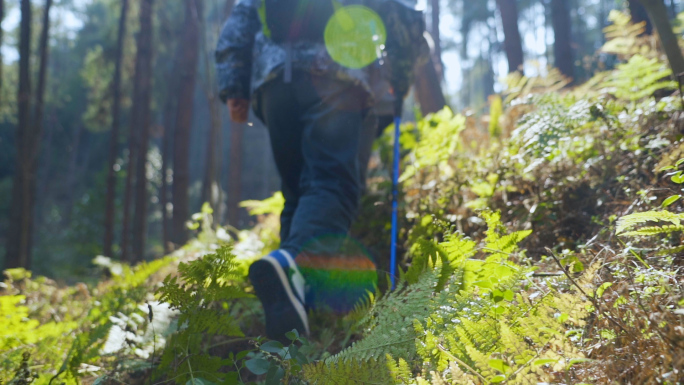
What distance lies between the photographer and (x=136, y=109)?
14.6 meters

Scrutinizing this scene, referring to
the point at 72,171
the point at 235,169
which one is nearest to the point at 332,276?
the point at 235,169

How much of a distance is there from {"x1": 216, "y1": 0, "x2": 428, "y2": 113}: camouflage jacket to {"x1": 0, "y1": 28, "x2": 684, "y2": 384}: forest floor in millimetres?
454

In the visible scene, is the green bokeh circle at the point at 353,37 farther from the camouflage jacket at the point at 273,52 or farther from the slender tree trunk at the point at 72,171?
the slender tree trunk at the point at 72,171

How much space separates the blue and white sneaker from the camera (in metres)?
1.81

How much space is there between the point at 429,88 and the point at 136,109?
1169 cm

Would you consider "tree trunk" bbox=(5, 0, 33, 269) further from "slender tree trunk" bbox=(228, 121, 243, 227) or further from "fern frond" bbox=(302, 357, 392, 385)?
"fern frond" bbox=(302, 357, 392, 385)

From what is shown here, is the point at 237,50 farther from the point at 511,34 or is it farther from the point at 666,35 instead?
the point at 511,34

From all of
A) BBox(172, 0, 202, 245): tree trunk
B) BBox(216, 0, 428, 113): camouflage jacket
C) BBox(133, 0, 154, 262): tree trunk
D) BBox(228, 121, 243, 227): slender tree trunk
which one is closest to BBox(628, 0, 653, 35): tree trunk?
BBox(216, 0, 428, 113): camouflage jacket

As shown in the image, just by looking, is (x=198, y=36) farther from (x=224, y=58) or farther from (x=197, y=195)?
(x=197, y=195)

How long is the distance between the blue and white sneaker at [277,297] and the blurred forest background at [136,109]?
101 centimetres

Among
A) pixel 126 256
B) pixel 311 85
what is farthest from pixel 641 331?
pixel 126 256

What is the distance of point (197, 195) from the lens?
3222cm

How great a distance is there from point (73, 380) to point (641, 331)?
5.61 ft

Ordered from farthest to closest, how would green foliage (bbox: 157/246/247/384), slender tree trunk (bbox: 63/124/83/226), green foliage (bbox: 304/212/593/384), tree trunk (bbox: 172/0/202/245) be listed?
1. slender tree trunk (bbox: 63/124/83/226)
2. tree trunk (bbox: 172/0/202/245)
3. green foliage (bbox: 157/246/247/384)
4. green foliage (bbox: 304/212/593/384)
